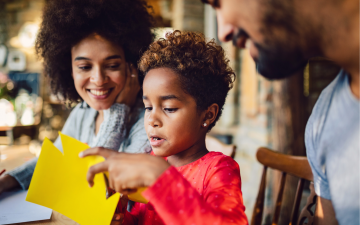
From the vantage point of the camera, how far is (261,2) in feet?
1.39

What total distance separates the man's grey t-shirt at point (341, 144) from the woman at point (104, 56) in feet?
2.13

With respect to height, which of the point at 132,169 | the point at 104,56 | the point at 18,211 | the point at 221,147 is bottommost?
the point at 18,211

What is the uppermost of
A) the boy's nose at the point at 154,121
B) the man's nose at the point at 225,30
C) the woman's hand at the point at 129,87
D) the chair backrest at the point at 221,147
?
the man's nose at the point at 225,30

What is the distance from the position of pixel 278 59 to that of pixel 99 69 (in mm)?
763

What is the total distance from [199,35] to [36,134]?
498 centimetres

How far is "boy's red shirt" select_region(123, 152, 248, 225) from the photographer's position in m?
0.51

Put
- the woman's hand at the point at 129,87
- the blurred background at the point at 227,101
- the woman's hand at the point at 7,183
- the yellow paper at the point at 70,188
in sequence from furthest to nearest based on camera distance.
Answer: the blurred background at the point at 227,101, the woman's hand at the point at 129,87, the woman's hand at the point at 7,183, the yellow paper at the point at 70,188

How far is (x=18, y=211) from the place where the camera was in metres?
0.85

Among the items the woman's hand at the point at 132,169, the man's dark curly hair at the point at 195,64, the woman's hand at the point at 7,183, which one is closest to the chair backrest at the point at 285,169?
the man's dark curly hair at the point at 195,64

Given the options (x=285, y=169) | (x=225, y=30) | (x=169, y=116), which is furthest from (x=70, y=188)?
(x=285, y=169)

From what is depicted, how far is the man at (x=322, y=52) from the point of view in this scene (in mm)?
415

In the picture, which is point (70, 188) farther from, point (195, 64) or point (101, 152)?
point (195, 64)

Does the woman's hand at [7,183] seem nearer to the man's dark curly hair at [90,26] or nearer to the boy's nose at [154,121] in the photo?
the man's dark curly hair at [90,26]

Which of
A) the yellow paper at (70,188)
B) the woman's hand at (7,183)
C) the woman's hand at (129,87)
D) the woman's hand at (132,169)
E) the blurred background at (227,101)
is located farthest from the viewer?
the blurred background at (227,101)
